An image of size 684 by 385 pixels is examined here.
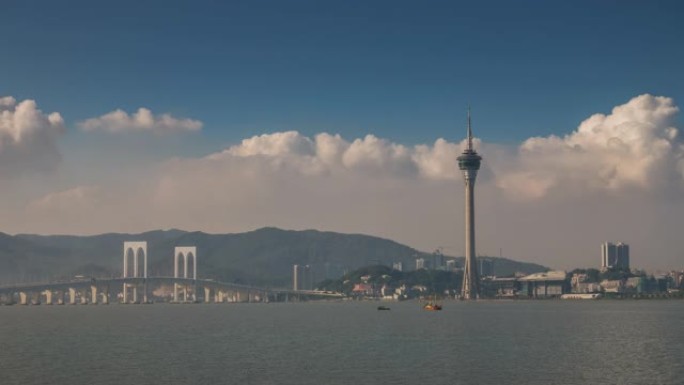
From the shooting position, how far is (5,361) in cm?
7750

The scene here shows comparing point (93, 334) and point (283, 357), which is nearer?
point (283, 357)

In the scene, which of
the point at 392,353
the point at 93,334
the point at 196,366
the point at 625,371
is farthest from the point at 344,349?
the point at 93,334

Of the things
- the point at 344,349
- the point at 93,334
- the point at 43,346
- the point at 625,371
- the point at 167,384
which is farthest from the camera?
the point at 93,334

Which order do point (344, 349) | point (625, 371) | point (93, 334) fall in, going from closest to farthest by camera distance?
point (625, 371) < point (344, 349) < point (93, 334)

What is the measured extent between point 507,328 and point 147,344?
52.3m

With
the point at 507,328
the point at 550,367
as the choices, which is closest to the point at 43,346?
the point at 550,367

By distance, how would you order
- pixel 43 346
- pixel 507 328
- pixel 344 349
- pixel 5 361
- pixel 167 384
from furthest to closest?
pixel 507 328, pixel 43 346, pixel 344 349, pixel 5 361, pixel 167 384

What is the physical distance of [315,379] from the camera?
208ft

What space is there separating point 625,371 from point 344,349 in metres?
28.7

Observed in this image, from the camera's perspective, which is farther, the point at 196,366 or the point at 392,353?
the point at 392,353


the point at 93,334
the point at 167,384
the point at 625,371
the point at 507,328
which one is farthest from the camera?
the point at 507,328

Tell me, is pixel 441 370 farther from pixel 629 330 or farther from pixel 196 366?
pixel 629 330

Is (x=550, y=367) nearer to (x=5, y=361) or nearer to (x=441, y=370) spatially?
(x=441, y=370)

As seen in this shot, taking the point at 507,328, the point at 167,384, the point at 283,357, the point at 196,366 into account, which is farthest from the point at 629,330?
the point at 167,384
